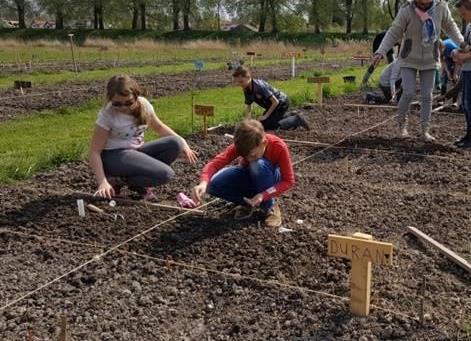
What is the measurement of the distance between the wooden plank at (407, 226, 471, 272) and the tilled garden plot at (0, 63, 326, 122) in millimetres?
6756

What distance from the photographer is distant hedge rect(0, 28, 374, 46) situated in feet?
143

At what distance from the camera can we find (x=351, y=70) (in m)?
19.5

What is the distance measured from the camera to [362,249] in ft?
9.50

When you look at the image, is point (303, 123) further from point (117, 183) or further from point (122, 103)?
point (122, 103)

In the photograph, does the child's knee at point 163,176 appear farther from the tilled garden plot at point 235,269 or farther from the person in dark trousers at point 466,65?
the person in dark trousers at point 466,65

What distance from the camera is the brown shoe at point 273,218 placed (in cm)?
424

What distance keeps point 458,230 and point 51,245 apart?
107 inches

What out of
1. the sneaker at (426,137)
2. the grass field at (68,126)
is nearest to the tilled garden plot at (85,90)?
the grass field at (68,126)

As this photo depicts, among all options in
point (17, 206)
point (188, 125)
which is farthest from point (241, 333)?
point (188, 125)

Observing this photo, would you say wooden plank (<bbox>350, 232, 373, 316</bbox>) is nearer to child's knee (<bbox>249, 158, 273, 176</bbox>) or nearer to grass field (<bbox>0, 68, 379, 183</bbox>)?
child's knee (<bbox>249, 158, 273, 176</bbox>)

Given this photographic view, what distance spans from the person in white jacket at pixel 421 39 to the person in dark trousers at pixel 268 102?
1.28 m

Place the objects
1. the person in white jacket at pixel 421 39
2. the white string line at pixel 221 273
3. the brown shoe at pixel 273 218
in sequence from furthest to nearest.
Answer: the person in white jacket at pixel 421 39
the brown shoe at pixel 273 218
the white string line at pixel 221 273

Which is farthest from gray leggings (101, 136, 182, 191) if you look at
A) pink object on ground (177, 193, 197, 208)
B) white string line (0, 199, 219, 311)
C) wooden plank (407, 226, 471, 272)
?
wooden plank (407, 226, 471, 272)

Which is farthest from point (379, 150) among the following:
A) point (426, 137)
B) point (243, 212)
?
point (243, 212)
